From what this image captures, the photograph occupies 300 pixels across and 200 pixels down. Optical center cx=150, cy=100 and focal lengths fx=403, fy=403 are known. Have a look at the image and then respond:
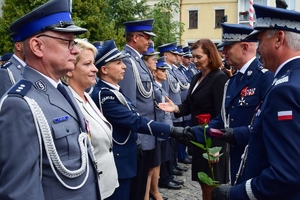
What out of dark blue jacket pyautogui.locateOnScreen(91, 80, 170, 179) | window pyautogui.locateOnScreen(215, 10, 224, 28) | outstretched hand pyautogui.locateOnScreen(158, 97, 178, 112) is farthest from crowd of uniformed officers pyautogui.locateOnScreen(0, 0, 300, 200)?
window pyautogui.locateOnScreen(215, 10, 224, 28)

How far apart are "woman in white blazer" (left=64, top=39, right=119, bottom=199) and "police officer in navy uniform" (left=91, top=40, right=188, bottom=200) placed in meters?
0.48

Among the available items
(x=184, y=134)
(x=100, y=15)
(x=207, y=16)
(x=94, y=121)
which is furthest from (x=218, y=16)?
(x=94, y=121)

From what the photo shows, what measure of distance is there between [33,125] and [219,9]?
3751 cm

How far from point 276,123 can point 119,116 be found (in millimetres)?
2072

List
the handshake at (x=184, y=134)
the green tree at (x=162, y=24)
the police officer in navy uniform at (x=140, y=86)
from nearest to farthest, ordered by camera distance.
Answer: the handshake at (x=184, y=134)
the police officer in navy uniform at (x=140, y=86)
the green tree at (x=162, y=24)

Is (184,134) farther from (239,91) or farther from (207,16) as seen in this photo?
(207,16)

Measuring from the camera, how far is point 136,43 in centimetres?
530

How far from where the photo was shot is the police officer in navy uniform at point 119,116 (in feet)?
13.0

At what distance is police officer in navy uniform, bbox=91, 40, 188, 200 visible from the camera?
13.0 ft

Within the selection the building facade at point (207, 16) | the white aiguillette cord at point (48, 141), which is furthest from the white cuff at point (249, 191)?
the building facade at point (207, 16)

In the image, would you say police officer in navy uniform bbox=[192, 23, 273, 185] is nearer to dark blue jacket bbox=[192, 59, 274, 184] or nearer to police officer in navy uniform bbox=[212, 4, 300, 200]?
dark blue jacket bbox=[192, 59, 274, 184]

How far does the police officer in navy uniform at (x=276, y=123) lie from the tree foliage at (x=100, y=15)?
A: 979 centimetres

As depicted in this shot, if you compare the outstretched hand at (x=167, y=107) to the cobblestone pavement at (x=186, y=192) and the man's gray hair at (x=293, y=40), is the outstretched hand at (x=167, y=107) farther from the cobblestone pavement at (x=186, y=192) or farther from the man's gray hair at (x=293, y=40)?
the man's gray hair at (x=293, y=40)

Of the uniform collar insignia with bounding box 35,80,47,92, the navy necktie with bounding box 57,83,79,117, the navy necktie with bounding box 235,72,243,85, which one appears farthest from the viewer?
the navy necktie with bounding box 235,72,243,85
